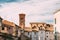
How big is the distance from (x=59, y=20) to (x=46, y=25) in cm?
2788

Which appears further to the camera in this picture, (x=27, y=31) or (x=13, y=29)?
(x=27, y=31)

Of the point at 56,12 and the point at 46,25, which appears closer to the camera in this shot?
the point at 56,12

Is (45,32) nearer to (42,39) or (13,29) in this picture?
(42,39)

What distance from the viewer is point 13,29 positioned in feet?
153

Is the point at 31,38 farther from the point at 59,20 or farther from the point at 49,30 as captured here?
the point at 59,20

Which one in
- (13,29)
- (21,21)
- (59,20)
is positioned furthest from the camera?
(21,21)

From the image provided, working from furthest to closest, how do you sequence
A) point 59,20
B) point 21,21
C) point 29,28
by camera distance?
point 29,28 < point 21,21 < point 59,20

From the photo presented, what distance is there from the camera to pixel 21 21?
58500 mm

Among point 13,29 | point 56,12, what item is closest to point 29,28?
point 13,29

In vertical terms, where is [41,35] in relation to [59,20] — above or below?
below

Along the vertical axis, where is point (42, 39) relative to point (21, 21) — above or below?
below

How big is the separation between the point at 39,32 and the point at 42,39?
84.6 inches

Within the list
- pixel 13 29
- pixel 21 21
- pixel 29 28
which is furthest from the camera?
pixel 29 28

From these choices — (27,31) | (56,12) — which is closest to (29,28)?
(27,31)
